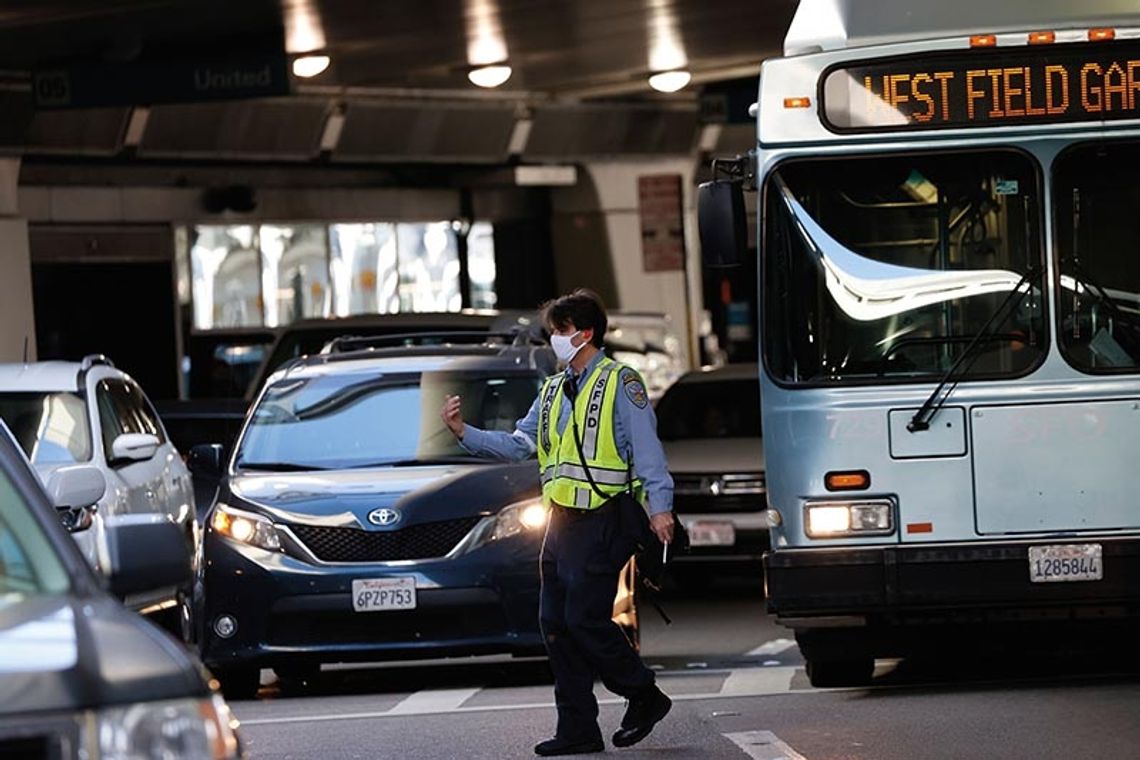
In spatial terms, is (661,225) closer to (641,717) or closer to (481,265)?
(481,265)

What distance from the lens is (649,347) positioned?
91.1 ft

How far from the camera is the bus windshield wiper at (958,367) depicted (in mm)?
12430

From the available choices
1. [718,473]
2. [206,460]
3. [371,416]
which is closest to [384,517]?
[371,416]

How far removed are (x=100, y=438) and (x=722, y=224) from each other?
17.1ft

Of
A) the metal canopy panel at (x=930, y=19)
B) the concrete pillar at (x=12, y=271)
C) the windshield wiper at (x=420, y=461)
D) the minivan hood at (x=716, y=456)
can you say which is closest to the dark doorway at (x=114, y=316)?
the concrete pillar at (x=12, y=271)

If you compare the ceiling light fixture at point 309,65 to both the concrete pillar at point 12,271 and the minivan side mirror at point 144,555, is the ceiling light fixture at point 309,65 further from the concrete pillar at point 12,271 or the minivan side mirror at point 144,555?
the minivan side mirror at point 144,555

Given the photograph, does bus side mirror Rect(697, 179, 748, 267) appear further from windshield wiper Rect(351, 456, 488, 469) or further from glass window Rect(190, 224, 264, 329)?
glass window Rect(190, 224, 264, 329)

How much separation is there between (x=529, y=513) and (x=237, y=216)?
762 inches

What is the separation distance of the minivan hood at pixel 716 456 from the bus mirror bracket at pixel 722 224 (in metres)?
7.56

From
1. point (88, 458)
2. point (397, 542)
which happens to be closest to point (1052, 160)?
point (397, 542)

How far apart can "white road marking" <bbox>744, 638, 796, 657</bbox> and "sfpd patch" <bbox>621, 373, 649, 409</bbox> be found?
525 centimetres

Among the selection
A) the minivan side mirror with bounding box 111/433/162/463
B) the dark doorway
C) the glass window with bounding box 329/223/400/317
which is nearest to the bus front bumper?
the minivan side mirror with bounding box 111/433/162/463

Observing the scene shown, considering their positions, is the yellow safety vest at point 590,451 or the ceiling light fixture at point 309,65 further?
the ceiling light fixture at point 309,65

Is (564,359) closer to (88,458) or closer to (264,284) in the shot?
(88,458)
